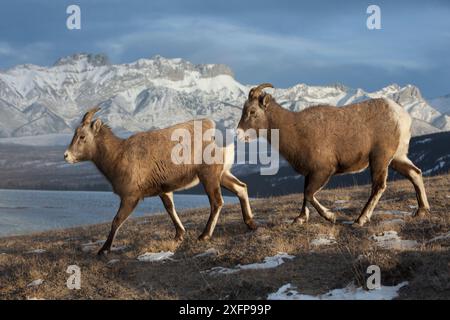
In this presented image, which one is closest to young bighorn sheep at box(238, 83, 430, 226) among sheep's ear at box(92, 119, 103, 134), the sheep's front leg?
the sheep's front leg

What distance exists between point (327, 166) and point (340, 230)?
5.27 ft

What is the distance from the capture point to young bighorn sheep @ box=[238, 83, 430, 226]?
48.8 ft

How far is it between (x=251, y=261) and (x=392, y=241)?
3266 mm

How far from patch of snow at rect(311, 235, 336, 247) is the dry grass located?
5.4 inches

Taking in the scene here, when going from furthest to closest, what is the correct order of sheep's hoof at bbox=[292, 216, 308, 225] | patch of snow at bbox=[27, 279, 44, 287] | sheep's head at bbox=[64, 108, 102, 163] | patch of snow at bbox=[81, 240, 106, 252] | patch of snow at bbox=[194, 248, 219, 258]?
1. patch of snow at bbox=[81, 240, 106, 252]
2. sheep's head at bbox=[64, 108, 102, 163]
3. sheep's hoof at bbox=[292, 216, 308, 225]
4. patch of snow at bbox=[194, 248, 219, 258]
5. patch of snow at bbox=[27, 279, 44, 287]

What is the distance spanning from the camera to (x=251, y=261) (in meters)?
12.5

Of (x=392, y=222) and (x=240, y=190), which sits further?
(x=240, y=190)

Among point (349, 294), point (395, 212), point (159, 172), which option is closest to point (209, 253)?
point (159, 172)

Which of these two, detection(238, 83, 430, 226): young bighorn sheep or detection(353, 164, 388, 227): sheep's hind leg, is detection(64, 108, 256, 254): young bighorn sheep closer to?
detection(238, 83, 430, 226): young bighorn sheep

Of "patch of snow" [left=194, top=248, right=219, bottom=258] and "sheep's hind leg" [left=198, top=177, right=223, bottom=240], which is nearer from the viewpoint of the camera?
"patch of snow" [left=194, top=248, right=219, bottom=258]

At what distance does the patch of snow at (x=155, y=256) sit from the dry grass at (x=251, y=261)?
0.19 m

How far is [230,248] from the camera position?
1383 cm

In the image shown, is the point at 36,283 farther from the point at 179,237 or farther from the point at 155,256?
the point at 179,237
